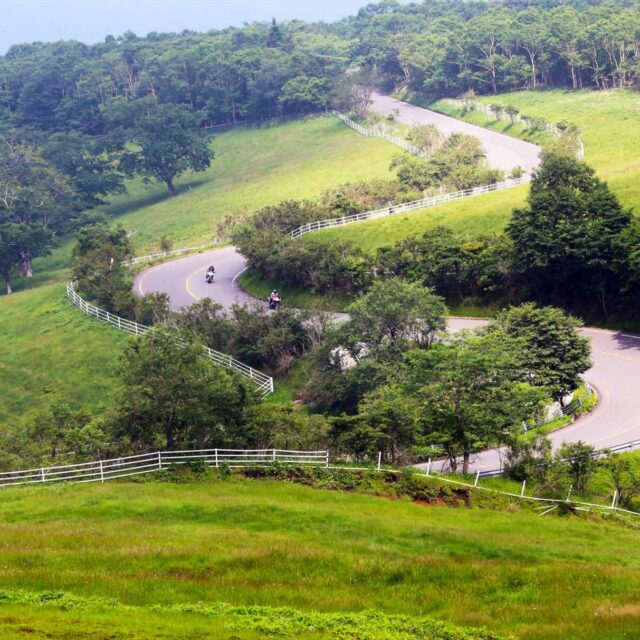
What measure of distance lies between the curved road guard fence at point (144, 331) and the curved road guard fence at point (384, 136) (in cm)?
4565

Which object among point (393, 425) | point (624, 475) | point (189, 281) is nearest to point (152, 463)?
point (393, 425)

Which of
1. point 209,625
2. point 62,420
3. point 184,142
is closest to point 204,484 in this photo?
point 62,420

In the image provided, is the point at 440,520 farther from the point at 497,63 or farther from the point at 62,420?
the point at 497,63

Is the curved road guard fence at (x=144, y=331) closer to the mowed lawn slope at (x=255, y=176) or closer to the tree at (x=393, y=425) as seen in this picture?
the tree at (x=393, y=425)

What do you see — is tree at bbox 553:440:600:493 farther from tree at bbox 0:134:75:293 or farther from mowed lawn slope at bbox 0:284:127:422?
tree at bbox 0:134:75:293

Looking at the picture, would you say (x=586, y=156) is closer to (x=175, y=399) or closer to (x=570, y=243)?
(x=570, y=243)

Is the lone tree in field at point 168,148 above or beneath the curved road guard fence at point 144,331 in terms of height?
above

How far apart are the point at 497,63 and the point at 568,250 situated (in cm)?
7957

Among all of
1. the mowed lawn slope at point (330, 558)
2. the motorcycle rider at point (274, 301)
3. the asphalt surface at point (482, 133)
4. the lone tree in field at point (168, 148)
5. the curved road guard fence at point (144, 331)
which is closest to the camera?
the mowed lawn slope at point (330, 558)

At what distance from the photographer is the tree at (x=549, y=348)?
47.9m

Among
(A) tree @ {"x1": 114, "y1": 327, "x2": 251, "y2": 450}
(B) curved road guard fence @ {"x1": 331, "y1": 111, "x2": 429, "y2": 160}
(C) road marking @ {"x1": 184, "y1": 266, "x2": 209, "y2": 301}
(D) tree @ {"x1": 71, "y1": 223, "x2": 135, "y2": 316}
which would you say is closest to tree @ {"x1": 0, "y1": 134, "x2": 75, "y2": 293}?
(D) tree @ {"x1": 71, "y1": 223, "x2": 135, "y2": 316}

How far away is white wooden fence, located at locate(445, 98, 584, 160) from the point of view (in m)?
109

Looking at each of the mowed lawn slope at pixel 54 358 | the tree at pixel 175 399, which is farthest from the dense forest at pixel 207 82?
the tree at pixel 175 399

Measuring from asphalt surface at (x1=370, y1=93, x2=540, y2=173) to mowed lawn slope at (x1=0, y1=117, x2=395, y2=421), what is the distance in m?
8.32
